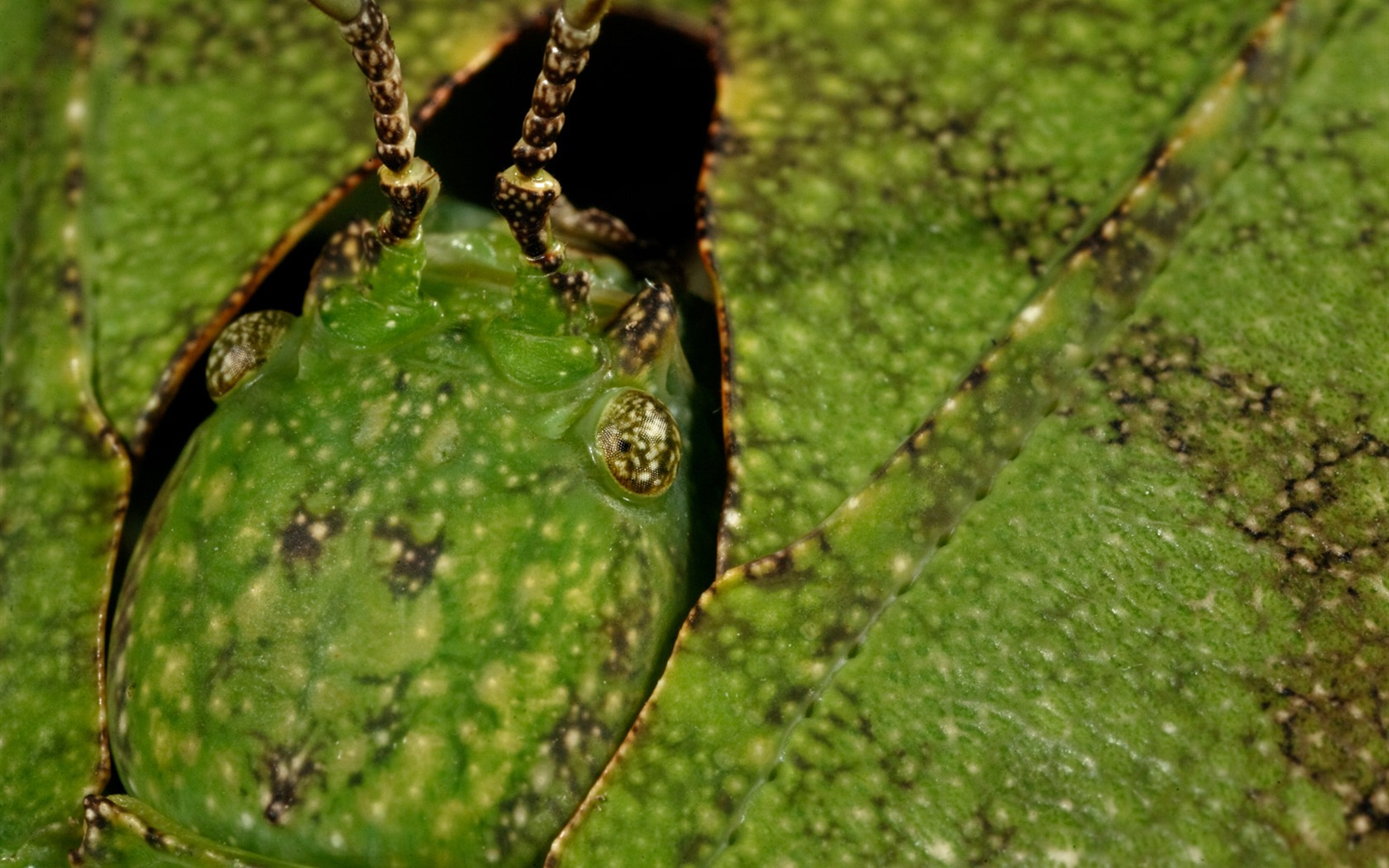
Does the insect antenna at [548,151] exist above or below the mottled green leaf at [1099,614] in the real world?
above

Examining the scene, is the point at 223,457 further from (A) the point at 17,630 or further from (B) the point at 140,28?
(B) the point at 140,28

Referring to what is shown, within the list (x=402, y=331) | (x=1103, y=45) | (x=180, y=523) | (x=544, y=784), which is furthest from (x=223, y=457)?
(x=1103, y=45)

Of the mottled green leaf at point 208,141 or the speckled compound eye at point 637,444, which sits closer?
the speckled compound eye at point 637,444

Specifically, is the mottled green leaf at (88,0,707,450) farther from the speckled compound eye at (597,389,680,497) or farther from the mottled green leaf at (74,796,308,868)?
the speckled compound eye at (597,389,680,497)

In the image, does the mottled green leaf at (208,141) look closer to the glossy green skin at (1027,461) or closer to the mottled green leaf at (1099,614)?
the glossy green skin at (1027,461)

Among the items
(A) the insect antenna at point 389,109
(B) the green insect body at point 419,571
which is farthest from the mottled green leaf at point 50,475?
(A) the insect antenna at point 389,109

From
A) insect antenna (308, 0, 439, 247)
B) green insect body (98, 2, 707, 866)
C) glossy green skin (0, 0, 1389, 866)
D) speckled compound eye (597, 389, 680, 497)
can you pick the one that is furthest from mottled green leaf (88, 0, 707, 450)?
speckled compound eye (597, 389, 680, 497)

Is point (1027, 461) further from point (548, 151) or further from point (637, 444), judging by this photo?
point (548, 151)
